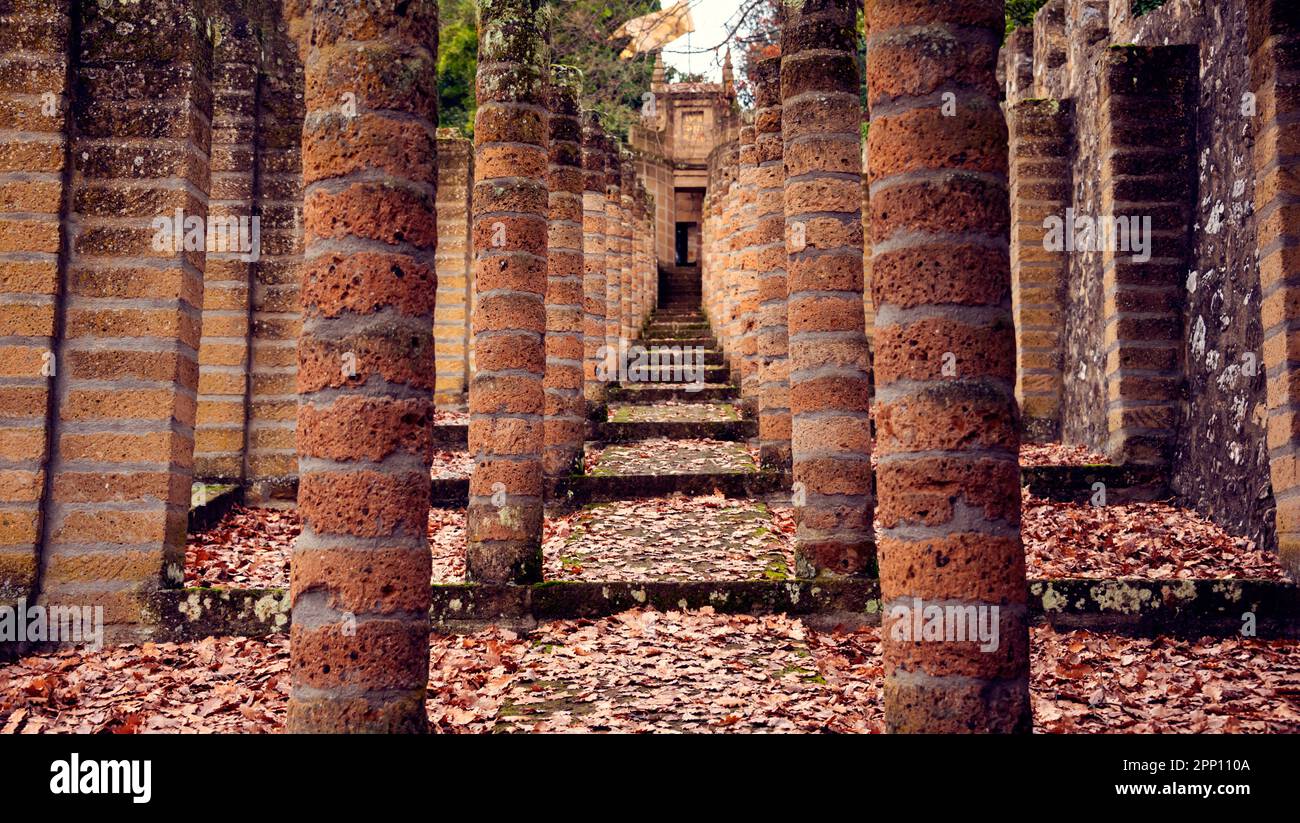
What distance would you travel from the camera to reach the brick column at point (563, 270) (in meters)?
9.63

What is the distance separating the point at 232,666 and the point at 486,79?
4757mm

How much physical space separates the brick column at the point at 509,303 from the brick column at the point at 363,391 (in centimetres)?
309

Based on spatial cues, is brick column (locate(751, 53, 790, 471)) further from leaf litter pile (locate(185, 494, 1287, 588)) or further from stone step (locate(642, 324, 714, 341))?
stone step (locate(642, 324, 714, 341))

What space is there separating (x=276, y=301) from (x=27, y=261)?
3737 millimetres

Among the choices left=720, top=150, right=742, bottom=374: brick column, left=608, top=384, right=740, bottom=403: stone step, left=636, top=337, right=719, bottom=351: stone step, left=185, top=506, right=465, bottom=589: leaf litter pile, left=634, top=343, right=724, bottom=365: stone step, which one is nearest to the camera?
left=185, top=506, right=465, bottom=589: leaf litter pile

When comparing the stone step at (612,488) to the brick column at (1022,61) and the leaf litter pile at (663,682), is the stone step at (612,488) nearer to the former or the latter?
the leaf litter pile at (663,682)

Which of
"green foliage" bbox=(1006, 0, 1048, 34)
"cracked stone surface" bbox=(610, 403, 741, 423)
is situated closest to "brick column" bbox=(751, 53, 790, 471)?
"cracked stone surface" bbox=(610, 403, 741, 423)

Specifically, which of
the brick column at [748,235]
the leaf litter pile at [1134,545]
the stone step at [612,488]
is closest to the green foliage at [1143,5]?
the brick column at [748,235]

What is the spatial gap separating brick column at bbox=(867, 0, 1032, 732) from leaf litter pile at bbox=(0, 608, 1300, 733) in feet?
5.03

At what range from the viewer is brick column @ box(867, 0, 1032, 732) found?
10.4 ft

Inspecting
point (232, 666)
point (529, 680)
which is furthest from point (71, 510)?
point (529, 680)

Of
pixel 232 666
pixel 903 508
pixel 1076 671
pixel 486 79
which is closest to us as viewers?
pixel 903 508

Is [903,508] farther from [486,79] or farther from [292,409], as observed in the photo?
[292,409]

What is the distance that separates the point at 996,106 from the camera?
3324 millimetres
